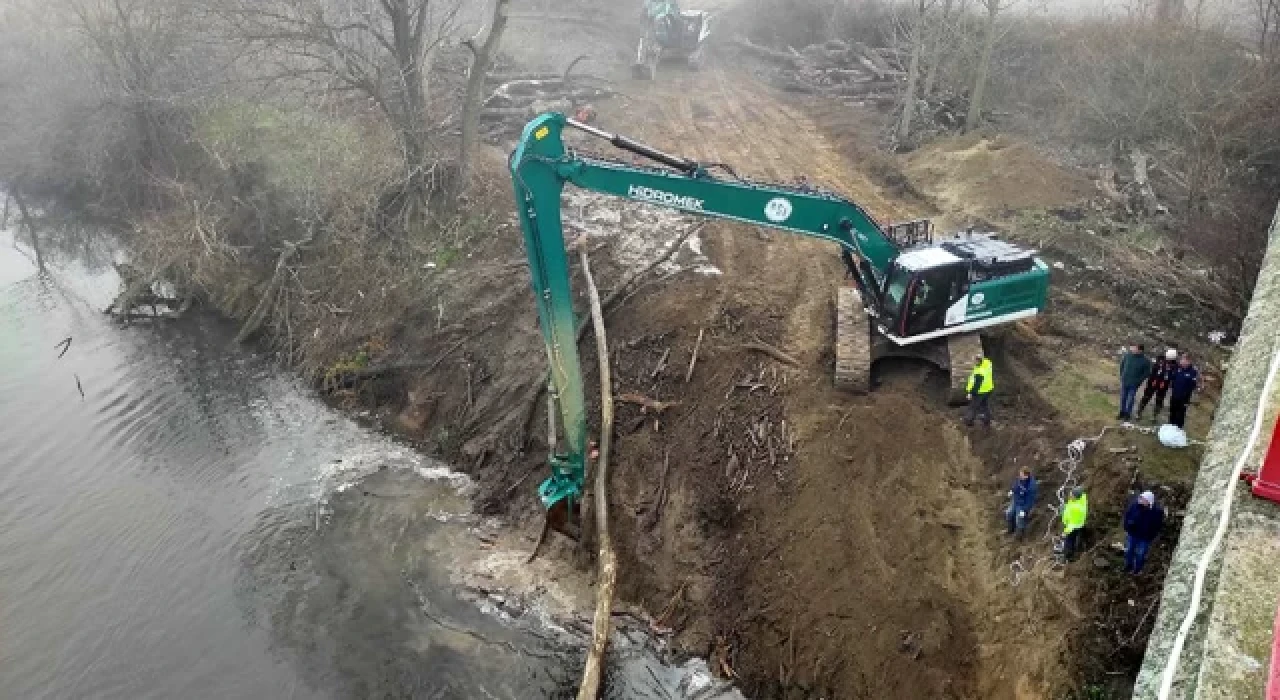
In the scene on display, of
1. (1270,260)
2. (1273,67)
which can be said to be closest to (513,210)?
(1270,260)

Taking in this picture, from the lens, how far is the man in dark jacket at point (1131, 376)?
37.9ft

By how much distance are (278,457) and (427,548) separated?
4009mm

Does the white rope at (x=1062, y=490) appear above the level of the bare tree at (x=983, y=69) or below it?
below

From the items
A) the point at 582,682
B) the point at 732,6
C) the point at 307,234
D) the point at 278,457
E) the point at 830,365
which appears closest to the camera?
the point at 582,682

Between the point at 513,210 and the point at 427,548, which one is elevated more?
the point at 513,210

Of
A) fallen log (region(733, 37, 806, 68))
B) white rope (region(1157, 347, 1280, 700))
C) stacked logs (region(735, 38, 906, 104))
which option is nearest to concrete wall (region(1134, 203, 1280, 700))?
white rope (region(1157, 347, 1280, 700))

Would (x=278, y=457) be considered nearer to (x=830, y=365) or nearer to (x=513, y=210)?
(x=513, y=210)

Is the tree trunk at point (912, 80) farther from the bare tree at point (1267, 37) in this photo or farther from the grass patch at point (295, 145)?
the grass patch at point (295, 145)

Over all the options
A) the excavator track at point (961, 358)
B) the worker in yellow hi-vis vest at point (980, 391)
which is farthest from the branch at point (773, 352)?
the worker in yellow hi-vis vest at point (980, 391)

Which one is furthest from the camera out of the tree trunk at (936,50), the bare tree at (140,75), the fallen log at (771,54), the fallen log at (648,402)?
the fallen log at (771,54)

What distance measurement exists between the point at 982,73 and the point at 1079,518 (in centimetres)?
1510

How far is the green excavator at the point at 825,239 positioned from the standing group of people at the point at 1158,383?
6.39ft

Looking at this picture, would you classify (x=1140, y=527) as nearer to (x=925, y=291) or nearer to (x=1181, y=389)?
(x=1181, y=389)

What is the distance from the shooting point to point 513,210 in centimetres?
2002
